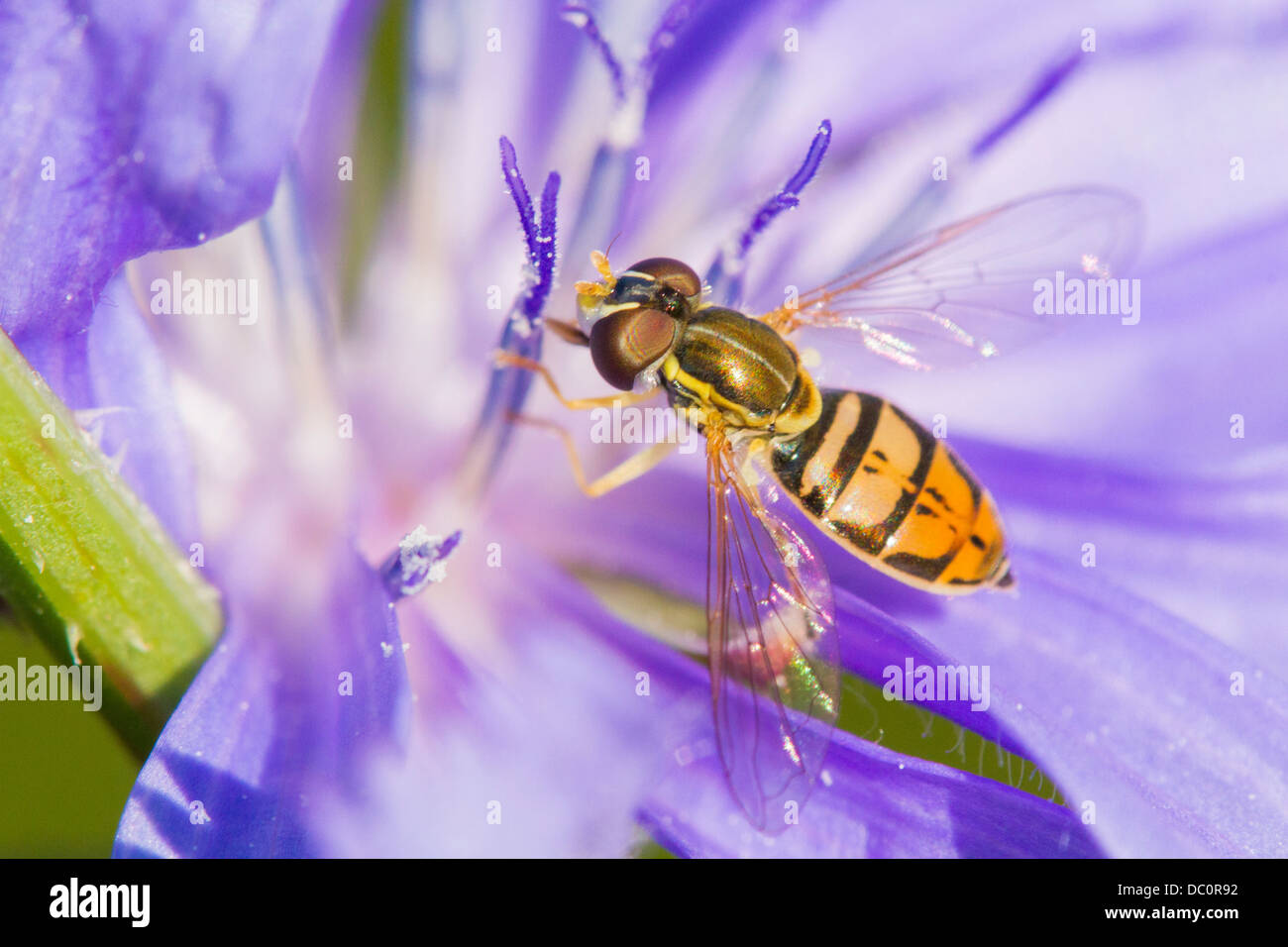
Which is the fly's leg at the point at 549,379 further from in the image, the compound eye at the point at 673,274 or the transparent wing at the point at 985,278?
the transparent wing at the point at 985,278

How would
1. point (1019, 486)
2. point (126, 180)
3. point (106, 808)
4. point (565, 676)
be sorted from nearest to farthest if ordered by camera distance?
point (126, 180)
point (565, 676)
point (106, 808)
point (1019, 486)

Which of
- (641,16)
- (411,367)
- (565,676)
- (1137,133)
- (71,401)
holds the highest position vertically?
(641,16)

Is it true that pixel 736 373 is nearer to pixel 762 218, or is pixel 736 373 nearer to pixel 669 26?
pixel 762 218

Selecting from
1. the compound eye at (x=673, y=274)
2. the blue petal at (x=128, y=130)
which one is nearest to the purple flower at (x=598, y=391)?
the blue petal at (x=128, y=130)

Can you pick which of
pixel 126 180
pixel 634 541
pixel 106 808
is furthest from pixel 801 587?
pixel 106 808

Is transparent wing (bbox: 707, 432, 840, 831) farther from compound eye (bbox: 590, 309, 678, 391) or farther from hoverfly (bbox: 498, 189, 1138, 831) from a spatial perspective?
compound eye (bbox: 590, 309, 678, 391)

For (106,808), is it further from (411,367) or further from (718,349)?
(718,349)

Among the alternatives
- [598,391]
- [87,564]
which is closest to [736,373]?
[598,391]
